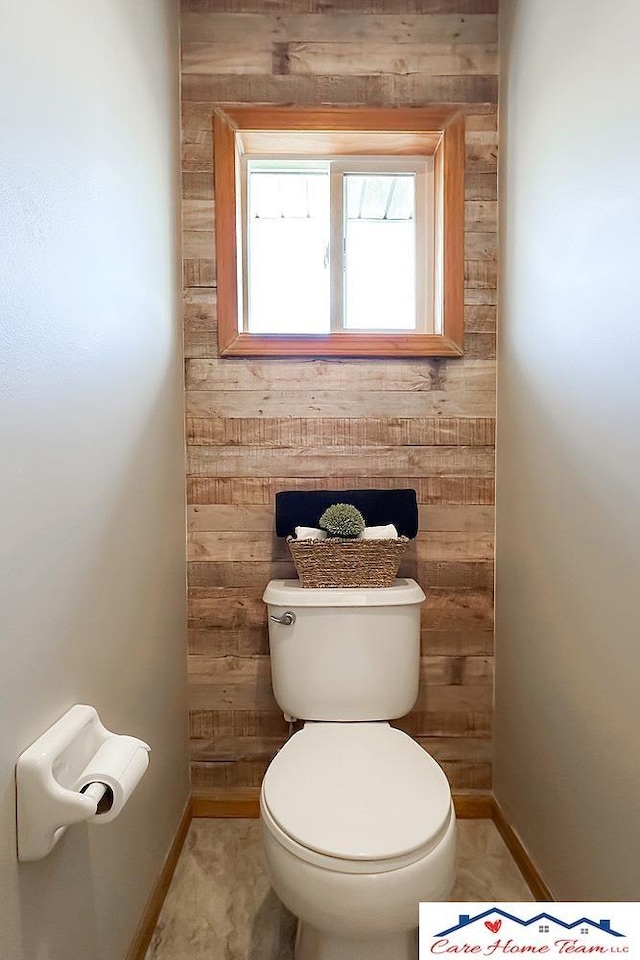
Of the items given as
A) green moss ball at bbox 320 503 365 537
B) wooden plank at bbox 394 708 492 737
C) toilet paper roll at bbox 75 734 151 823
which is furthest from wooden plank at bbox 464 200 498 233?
toilet paper roll at bbox 75 734 151 823

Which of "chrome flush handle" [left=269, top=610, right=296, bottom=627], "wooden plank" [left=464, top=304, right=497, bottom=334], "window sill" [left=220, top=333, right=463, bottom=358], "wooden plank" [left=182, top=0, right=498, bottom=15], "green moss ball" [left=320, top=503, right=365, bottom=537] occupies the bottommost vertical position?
"chrome flush handle" [left=269, top=610, right=296, bottom=627]

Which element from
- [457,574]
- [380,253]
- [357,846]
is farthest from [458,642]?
[380,253]

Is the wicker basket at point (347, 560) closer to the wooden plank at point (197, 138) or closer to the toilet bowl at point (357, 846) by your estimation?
the toilet bowl at point (357, 846)

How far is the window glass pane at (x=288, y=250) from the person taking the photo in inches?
97.4

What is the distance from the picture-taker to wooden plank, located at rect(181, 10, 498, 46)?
7.35ft

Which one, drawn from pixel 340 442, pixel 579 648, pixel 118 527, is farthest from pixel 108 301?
pixel 579 648

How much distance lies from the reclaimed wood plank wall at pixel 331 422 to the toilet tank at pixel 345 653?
0.29 metres

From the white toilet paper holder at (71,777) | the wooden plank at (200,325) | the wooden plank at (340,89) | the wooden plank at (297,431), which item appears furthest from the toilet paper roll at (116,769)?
the wooden plank at (340,89)

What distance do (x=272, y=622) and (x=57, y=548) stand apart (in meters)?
0.96

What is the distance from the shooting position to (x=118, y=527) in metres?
1.56

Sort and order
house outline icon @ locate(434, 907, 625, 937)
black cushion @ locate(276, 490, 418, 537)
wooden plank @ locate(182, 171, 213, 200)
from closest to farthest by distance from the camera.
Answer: house outline icon @ locate(434, 907, 625, 937), black cushion @ locate(276, 490, 418, 537), wooden plank @ locate(182, 171, 213, 200)

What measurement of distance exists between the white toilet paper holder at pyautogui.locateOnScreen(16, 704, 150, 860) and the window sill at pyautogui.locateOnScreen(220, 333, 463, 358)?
49.8 inches

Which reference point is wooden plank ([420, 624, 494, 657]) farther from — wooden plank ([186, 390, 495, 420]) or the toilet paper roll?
the toilet paper roll

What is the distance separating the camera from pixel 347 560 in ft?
6.76
